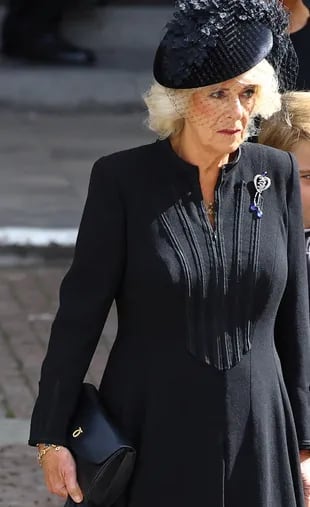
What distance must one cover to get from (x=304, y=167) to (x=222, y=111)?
0.54m

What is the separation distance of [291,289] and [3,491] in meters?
2.25

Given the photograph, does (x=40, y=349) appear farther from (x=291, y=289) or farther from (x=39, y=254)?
(x=291, y=289)

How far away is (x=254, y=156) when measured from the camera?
316cm

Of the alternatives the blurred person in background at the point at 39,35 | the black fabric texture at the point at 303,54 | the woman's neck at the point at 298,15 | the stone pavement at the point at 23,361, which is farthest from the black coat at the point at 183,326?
the blurred person in background at the point at 39,35

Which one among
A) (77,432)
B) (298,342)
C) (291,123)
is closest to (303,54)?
(291,123)

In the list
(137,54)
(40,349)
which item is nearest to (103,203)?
(40,349)

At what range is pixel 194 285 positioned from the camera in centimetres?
300

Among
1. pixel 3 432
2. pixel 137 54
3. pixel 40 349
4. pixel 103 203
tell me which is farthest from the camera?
pixel 137 54

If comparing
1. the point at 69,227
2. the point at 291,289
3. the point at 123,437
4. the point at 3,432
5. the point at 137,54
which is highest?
the point at 291,289

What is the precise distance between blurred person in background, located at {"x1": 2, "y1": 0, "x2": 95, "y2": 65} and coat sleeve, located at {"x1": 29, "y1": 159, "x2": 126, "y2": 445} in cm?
1054

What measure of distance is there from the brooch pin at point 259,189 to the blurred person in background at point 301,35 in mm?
867

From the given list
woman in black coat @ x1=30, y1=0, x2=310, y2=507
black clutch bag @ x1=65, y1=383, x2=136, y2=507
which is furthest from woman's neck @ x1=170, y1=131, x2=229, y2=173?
black clutch bag @ x1=65, y1=383, x2=136, y2=507

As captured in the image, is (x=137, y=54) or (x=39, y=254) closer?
(x=39, y=254)

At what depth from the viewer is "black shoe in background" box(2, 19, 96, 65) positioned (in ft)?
44.2
